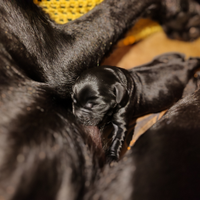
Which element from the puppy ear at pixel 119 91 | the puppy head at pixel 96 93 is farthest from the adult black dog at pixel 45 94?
the puppy ear at pixel 119 91

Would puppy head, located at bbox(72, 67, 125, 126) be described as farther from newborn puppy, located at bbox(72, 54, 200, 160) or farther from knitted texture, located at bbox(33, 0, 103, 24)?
knitted texture, located at bbox(33, 0, 103, 24)

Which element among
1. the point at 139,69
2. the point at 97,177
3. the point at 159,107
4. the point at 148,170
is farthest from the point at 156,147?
the point at 139,69

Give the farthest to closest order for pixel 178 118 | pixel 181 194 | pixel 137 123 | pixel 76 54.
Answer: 1. pixel 137 123
2. pixel 76 54
3. pixel 178 118
4. pixel 181 194

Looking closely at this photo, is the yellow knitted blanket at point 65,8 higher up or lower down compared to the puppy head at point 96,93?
higher up

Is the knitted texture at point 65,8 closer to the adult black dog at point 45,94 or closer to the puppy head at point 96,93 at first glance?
the adult black dog at point 45,94

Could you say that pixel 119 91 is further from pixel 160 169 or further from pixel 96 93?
pixel 160 169

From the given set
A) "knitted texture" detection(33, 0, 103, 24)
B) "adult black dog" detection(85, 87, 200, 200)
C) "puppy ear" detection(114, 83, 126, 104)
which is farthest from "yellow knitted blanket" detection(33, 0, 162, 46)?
"adult black dog" detection(85, 87, 200, 200)

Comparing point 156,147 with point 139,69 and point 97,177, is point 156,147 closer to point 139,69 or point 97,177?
point 97,177
